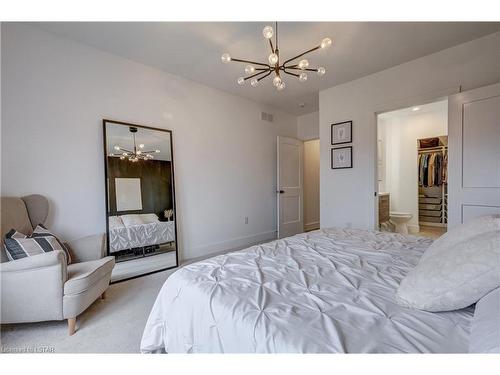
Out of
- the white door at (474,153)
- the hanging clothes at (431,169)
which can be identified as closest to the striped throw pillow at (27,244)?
the white door at (474,153)

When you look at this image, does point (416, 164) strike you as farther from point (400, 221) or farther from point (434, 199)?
point (400, 221)

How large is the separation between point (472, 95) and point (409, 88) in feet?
2.30

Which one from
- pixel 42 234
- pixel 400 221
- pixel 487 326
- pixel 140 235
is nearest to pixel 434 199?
pixel 400 221

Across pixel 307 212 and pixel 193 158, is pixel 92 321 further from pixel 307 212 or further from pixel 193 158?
pixel 307 212

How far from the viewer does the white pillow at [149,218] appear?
3.00m

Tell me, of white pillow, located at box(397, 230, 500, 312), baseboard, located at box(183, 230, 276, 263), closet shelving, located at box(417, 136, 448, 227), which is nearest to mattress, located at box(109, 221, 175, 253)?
baseboard, located at box(183, 230, 276, 263)

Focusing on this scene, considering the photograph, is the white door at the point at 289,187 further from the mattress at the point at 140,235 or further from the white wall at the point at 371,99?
the mattress at the point at 140,235

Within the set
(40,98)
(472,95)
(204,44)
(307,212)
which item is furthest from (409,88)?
(40,98)

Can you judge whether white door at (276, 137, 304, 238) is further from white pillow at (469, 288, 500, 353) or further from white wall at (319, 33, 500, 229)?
white pillow at (469, 288, 500, 353)

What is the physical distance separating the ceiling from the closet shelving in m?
3.16

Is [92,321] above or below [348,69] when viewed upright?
below

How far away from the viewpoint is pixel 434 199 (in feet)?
17.9
